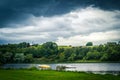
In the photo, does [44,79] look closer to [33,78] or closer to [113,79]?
[33,78]

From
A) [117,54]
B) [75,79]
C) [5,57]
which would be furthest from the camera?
[117,54]

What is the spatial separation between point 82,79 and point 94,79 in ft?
5.33

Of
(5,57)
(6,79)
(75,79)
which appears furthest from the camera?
(5,57)

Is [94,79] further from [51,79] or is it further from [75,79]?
[51,79]

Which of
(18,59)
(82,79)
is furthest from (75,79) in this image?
(18,59)

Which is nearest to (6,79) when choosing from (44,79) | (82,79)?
(44,79)

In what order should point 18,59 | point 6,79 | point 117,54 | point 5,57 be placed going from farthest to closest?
1. point 117,54
2. point 18,59
3. point 5,57
4. point 6,79

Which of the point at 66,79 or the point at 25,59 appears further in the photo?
the point at 25,59

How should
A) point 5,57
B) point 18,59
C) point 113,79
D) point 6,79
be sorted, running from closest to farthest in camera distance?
point 6,79 → point 113,79 → point 5,57 → point 18,59

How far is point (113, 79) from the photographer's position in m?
34.1

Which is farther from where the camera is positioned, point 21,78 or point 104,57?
point 104,57

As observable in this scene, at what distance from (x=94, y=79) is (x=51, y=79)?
5.69 metres

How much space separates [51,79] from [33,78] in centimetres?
242

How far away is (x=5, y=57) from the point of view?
494 feet
